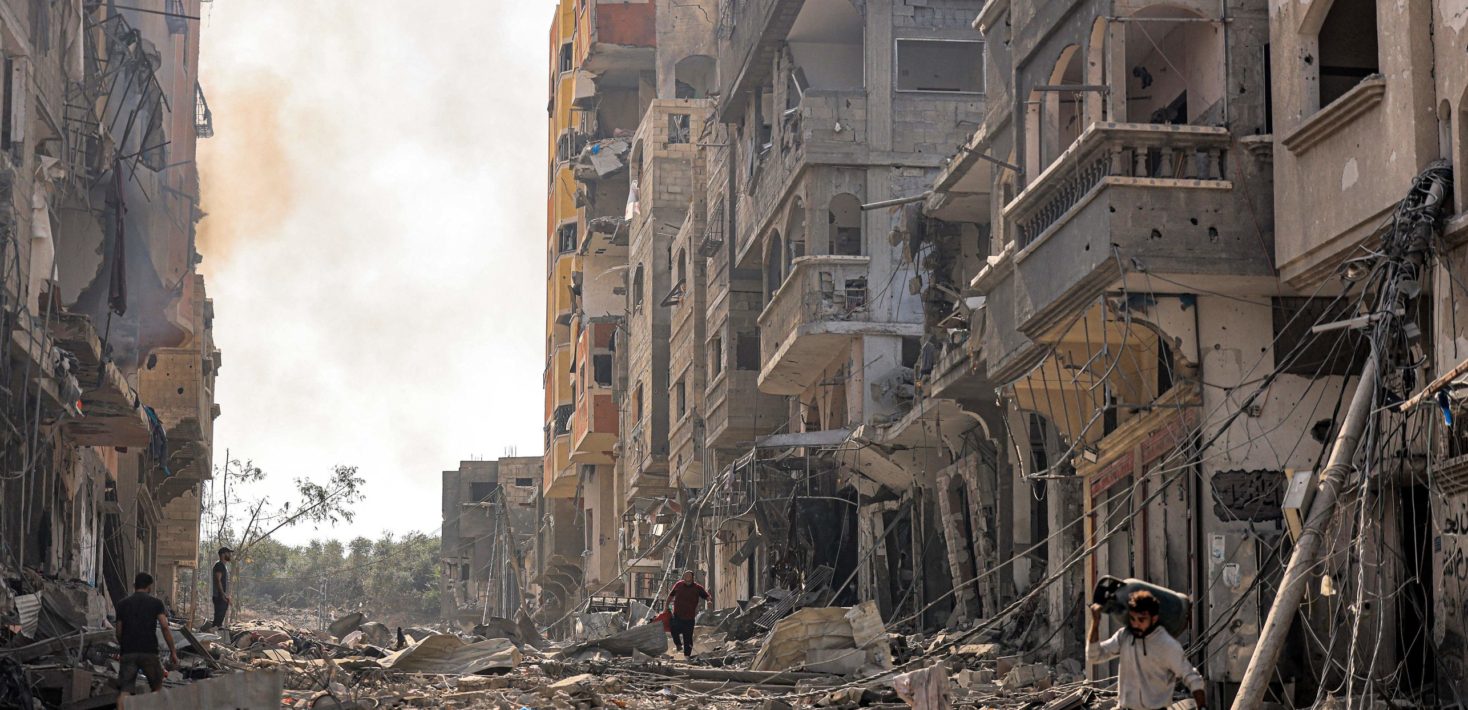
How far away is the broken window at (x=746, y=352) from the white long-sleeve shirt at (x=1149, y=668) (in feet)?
95.1

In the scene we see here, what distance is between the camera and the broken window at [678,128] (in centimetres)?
5112

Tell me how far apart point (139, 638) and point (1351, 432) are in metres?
9.79

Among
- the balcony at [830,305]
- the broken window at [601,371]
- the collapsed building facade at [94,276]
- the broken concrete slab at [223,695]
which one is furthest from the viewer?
the broken window at [601,371]

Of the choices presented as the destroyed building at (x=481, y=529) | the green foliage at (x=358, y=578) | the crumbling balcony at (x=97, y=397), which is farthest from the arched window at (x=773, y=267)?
the green foliage at (x=358, y=578)

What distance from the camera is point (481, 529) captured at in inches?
3536

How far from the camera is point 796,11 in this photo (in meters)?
34.0

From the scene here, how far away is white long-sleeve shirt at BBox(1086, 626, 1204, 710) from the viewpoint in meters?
11.3

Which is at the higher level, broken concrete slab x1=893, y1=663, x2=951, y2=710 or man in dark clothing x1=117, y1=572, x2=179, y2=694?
man in dark clothing x1=117, y1=572, x2=179, y2=694

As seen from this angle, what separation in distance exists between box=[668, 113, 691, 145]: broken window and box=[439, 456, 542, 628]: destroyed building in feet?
106

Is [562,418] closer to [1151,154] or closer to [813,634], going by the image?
[813,634]

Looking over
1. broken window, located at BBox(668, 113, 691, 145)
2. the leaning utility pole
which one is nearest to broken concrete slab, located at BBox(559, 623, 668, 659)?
the leaning utility pole

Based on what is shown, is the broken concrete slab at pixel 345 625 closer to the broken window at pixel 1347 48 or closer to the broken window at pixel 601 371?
the broken window at pixel 1347 48

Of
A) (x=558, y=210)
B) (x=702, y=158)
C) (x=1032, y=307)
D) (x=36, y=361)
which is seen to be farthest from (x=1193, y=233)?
(x=558, y=210)

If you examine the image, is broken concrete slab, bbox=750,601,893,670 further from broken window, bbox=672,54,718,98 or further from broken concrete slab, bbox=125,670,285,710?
broken window, bbox=672,54,718,98
